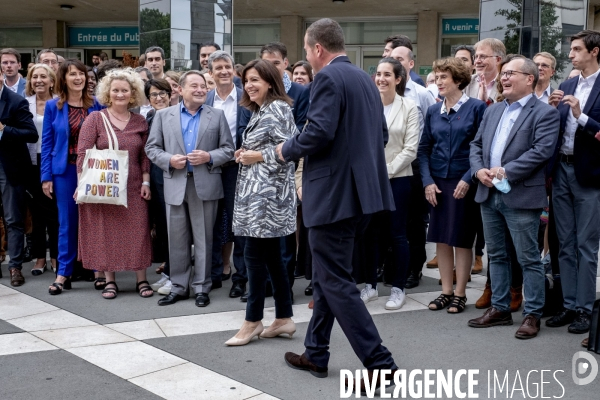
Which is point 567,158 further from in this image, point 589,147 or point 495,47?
point 495,47

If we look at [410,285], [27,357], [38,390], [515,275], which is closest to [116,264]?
[27,357]

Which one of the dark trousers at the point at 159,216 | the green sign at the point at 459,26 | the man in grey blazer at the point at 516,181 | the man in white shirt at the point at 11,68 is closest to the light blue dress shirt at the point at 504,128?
the man in grey blazer at the point at 516,181

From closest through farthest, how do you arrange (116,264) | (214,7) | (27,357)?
(27,357), (116,264), (214,7)

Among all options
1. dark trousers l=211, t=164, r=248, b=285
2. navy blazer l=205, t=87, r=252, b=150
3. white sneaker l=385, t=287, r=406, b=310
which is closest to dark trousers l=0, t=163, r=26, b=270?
dark trousers l=211, t=164, r=248, b=285

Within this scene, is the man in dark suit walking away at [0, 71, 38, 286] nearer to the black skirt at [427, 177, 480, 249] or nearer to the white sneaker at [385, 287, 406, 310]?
the white sneaker at [385, 287, 406, 310]

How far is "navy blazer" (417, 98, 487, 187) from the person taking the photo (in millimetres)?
6016

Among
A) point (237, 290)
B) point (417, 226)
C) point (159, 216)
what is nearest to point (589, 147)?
point (417, 226)

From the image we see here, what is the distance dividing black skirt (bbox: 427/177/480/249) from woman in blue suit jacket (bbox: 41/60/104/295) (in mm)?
3470

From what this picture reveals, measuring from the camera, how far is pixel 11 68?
8.47 metres

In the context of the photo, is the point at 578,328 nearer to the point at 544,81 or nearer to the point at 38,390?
the point at 544,81

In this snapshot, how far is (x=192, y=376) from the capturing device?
179 inches

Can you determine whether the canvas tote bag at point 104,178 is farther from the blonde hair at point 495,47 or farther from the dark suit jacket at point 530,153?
the blonde hair at point 495,47

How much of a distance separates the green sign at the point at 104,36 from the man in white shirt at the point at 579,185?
19494mm

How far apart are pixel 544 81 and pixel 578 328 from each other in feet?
7.17
